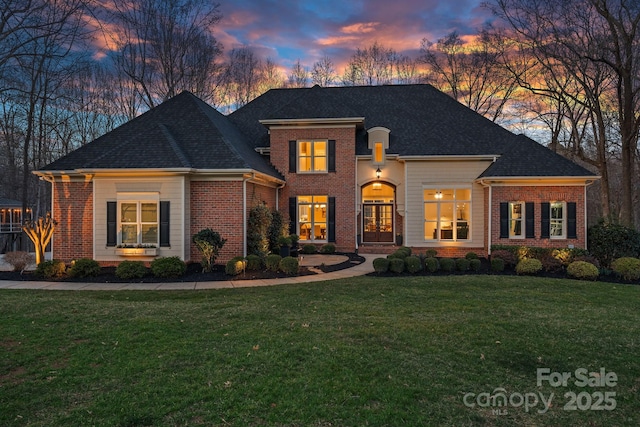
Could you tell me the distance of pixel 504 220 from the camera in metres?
15.6

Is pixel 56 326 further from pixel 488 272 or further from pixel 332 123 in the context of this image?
pixel 332 123

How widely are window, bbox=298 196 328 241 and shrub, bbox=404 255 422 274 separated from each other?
6.09 metres

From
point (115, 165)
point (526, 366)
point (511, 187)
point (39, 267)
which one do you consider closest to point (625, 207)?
point (511, 187)

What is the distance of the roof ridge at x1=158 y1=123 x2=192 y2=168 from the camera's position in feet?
41.9

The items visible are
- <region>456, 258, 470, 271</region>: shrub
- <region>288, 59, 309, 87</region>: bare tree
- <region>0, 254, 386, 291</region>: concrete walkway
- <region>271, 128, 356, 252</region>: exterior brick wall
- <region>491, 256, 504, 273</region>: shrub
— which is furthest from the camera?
<region>288, 59, 309, 87</region>: bare tree

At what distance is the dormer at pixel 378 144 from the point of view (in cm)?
1805

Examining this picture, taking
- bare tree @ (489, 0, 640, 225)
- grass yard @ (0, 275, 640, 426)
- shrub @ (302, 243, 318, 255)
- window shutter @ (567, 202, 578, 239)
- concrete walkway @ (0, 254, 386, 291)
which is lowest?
grass yard @ (0, 275, 640, 426)

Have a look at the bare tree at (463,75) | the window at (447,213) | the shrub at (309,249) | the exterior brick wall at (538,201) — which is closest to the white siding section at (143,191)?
the shrub at (309,249)

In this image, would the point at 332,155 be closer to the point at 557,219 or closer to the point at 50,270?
the point at 557,219

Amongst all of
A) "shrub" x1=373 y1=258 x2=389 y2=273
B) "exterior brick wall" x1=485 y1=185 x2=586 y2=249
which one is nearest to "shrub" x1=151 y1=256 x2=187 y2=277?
"shrub" x1=373 y1=258 x2=389 y2=273

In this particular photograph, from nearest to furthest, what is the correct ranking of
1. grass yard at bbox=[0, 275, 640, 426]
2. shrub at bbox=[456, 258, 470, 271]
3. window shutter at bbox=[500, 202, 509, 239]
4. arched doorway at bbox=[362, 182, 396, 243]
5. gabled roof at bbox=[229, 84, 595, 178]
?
grass yard at bbox=[0, 275, 640, 426]
shrub at bbox=[456, 258, 470, 271]
window shutter at bbox=[500, 202, 509, 239]
gabled roof at bbox=[229, 84, 595, 178]
arched doorway at bbox=[362, 182, 396, 243]

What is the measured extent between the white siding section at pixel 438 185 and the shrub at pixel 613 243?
4138 mm

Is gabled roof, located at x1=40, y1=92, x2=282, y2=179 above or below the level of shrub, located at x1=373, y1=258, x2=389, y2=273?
above

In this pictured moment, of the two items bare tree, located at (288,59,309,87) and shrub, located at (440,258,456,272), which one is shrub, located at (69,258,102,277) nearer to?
shrub, located at (440,258,456,272)
